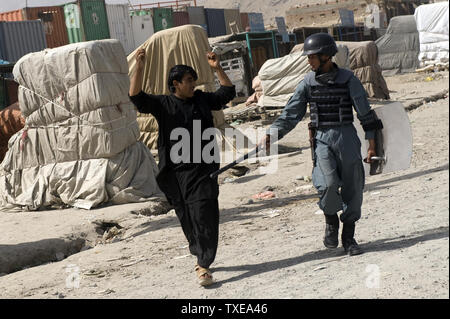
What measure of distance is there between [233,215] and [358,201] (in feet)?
9.86

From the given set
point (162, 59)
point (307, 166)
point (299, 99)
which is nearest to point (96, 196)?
point (307, 166)

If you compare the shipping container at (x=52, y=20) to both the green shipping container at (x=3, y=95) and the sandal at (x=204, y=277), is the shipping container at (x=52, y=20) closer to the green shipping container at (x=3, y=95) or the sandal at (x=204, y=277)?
the green shipping container at (x=3, y=95)

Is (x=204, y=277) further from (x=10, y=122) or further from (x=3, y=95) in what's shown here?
(x=3, y=95)

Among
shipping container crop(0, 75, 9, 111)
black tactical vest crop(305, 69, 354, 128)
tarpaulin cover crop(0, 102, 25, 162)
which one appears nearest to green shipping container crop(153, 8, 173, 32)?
shipping container crop(0, 75, 9, 111)

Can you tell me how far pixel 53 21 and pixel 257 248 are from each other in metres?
25.4

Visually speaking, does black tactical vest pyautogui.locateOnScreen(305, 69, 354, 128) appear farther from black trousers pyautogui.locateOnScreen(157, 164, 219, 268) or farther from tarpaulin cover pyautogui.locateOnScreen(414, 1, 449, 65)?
tarpaulin cover pyautogui.locateOnScreen(414, 1, 449, 65)

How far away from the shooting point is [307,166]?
1020 cm

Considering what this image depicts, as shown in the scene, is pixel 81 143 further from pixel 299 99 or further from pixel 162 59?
pixel 299 99

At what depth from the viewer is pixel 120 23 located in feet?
98.8

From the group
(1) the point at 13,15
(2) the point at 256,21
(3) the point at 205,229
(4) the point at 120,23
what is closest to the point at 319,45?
(3) the point at 205,229

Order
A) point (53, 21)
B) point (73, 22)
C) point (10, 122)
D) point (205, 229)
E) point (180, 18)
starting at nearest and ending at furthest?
point (205, 229) → point (10, 122) → point (73, 22) → point (53, 21) → point (180, 18)

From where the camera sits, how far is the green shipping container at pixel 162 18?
32.8 metres
